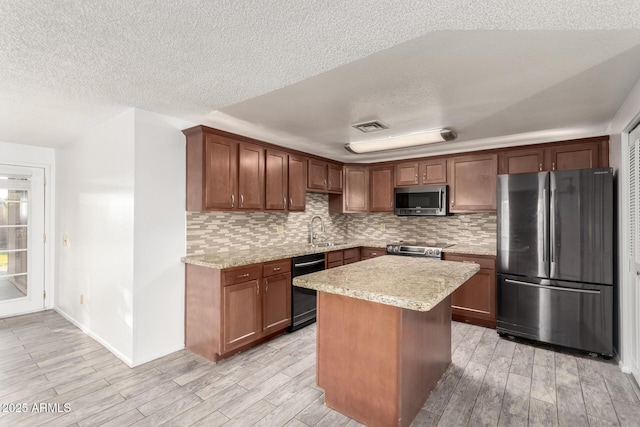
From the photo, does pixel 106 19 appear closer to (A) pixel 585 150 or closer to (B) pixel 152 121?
(B) pixel 152 121

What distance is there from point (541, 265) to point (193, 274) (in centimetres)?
351

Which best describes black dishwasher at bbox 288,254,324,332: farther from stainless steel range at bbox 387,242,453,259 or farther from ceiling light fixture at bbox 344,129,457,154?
ceiling light fixture at bbox 344,129,457,154

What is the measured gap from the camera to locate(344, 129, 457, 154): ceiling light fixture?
339 centimetres

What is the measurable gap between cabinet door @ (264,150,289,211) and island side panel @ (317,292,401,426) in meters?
1.79

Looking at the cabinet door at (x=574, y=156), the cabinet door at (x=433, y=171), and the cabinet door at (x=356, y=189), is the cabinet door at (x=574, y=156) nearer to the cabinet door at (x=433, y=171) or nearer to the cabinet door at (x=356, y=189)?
the cabinet door at (x=433, y=171)

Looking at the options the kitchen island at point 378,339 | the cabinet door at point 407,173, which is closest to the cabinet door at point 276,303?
the kitchen island at point 378,339

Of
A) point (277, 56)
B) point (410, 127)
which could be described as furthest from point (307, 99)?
point (410, 127)

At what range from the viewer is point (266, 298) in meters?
3.24

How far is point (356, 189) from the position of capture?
507 cm

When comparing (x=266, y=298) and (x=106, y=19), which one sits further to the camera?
(x=266, y=298)

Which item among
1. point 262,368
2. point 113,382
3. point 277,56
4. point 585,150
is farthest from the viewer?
point 585,150

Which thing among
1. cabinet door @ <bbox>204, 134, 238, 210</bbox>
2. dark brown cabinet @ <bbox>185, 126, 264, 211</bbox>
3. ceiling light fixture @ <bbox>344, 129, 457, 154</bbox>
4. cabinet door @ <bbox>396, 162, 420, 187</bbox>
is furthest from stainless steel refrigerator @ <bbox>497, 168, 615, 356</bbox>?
cabinet door @ <bbox>204, 134, 238, 210</bbox>

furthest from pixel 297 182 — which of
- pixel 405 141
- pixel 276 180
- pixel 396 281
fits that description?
pixel 396 281

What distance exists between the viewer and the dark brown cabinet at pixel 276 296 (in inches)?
128
